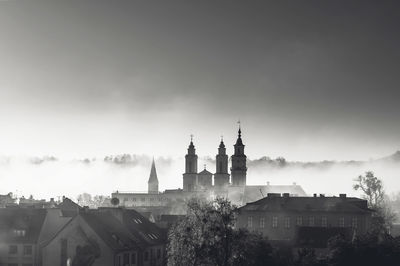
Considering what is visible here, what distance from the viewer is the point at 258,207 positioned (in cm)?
9919

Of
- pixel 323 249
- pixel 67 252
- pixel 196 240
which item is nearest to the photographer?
pixel 196 240

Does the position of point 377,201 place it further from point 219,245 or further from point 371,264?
point 219,245

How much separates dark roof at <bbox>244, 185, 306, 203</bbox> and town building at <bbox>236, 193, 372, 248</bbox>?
5951cm

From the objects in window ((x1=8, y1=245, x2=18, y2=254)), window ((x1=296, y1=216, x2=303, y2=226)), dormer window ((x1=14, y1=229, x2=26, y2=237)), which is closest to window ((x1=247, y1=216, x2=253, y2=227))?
window ((x1=296, y1=216, x2=303, y2=226))

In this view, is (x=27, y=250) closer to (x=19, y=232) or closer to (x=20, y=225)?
(x=19, y=232)

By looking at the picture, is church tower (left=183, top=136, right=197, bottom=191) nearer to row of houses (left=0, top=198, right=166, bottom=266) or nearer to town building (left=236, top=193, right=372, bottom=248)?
town building (left=236, top=193, right=372, bottom=248)

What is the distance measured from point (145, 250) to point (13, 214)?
17590 mm

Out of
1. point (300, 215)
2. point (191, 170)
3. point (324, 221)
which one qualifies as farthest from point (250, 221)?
point (191, 170)

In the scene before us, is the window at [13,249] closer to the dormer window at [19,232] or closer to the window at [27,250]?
the window at [27,250]

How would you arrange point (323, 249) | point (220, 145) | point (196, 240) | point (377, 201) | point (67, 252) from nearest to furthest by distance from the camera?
point (196, 240), point (67, 252), point (323, 249), point (377, 201), point (220, 145)

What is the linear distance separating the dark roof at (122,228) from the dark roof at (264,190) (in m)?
78.1

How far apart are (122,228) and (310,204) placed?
36.8 metres

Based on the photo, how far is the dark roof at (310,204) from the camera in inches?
3829

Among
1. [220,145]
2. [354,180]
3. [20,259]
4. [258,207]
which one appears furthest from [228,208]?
[220,145]
